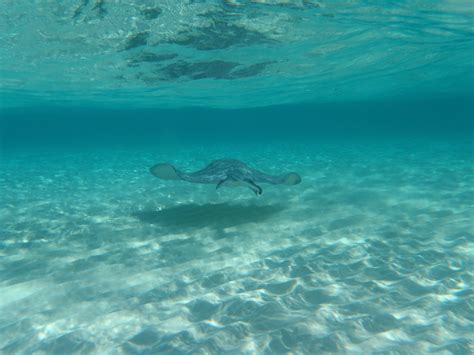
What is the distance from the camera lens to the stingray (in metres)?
7.75

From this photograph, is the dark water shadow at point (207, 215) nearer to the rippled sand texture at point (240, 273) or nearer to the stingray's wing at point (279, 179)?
the rippled sand texture at point (240, 273)

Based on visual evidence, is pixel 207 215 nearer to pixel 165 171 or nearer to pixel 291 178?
pixel 165 171

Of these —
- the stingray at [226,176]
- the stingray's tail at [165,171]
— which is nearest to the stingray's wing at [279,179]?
the stingray at [226,176]

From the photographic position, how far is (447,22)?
14.8 metres

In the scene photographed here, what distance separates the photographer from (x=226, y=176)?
8.18m

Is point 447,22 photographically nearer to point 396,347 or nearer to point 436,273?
point 436,273

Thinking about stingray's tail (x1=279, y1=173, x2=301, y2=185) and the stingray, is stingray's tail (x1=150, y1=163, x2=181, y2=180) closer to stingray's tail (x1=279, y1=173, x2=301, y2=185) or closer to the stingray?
the stingray

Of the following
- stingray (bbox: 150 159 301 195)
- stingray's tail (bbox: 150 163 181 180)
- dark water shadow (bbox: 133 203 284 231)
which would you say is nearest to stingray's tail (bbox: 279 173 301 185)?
stingray (bbox: 150 159 301 195)

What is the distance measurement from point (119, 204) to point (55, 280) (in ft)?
18.3

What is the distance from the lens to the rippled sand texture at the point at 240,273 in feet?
13.9

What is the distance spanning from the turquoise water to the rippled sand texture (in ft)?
0.11

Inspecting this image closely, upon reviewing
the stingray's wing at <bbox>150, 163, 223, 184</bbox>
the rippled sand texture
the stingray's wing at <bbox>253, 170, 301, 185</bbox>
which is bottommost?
the rippled sand texture

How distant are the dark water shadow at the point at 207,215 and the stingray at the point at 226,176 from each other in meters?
1.20

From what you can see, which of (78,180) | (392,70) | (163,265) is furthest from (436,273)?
(392,70)
